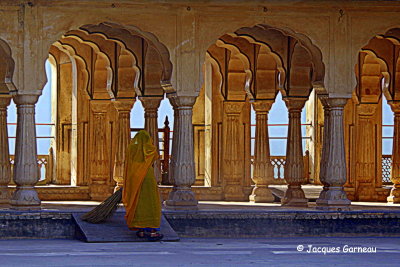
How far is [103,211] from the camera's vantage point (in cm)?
1598

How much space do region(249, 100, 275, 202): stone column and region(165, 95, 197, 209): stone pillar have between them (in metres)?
3.99

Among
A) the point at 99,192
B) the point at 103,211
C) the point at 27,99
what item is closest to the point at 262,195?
the point at 99,192

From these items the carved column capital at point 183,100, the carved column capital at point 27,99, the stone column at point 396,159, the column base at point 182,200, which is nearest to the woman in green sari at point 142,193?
the column base at point 182,200

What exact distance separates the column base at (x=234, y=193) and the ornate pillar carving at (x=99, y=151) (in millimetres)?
2326

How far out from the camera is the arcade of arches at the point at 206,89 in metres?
16.5

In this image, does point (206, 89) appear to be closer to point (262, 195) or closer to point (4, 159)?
point (262, 195)

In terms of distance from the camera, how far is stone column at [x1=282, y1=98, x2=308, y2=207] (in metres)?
19.6

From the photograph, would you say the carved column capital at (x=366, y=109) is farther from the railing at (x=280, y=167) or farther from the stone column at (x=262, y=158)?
the railing at (x=280, y=167)

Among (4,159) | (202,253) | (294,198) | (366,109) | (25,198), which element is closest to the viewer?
(202,253)

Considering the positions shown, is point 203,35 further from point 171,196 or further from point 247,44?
point 247,44

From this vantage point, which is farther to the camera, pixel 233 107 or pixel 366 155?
pixel 366 155

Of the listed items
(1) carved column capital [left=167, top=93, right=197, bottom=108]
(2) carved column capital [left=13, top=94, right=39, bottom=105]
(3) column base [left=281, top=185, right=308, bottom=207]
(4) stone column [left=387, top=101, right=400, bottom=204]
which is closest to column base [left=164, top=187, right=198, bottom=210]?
(1) carved column capital [left=167, top=93, right=197, bottom=108]

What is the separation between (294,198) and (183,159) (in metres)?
3.33

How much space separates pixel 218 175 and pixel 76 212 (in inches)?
232
